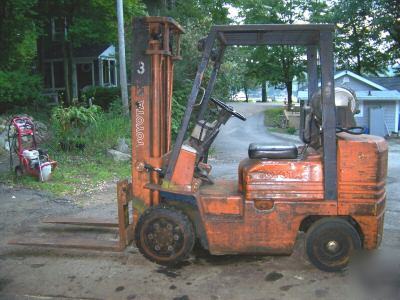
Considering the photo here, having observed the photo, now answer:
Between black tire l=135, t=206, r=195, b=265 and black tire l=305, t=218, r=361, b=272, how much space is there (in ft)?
4.17

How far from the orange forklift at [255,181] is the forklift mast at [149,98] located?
11 mm

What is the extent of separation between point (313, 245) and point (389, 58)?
2983 cm

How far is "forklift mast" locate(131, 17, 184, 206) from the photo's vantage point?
4.88 metres

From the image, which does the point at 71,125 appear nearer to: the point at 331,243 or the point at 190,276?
the point at 190,276

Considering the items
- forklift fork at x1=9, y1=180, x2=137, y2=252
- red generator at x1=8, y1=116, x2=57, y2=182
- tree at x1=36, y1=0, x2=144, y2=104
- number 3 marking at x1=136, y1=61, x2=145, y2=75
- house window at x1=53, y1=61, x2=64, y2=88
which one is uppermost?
tree at x1=36, y1=0, x2=144, y2=104

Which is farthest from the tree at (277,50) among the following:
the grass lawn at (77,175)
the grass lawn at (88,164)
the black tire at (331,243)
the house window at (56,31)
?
the black tire at (331,243)

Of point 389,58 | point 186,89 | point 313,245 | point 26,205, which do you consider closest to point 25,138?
point 26,205

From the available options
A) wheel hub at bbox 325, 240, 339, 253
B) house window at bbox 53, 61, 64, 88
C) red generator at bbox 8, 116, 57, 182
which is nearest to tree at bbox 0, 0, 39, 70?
house window at bbox 53, 61, 64, 88

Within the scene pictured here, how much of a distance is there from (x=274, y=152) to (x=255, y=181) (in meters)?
0.38

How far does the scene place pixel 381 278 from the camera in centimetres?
462

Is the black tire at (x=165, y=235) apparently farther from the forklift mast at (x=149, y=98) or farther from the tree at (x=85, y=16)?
the tree at (x=85, y=16)

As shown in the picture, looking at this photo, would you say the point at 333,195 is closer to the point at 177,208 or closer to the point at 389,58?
the point at 177,208

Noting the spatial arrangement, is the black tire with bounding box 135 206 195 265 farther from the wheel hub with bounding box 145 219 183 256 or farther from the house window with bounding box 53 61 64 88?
the house window with bounding box 53 61 64 88

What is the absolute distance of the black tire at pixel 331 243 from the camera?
463cm
